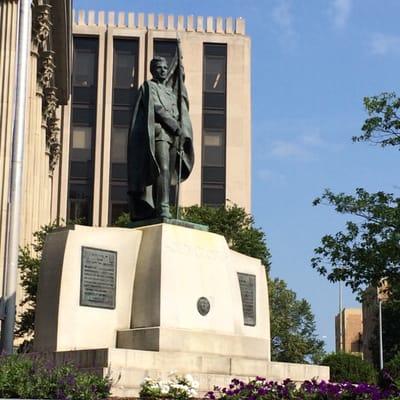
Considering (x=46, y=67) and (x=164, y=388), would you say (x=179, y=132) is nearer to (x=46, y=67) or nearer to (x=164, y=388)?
(x=164, y=388)

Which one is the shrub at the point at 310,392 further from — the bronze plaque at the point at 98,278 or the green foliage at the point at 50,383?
the bronze plaque at the point at 98,278

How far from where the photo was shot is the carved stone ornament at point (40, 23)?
40344 mm

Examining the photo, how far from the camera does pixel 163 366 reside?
45.3 feet

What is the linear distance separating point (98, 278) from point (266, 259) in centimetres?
2783

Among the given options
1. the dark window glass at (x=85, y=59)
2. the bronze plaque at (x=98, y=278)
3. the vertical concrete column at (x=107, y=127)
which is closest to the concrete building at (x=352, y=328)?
the vertical concrete column at (x=107, y=127)

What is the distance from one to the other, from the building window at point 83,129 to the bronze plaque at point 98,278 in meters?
51.9

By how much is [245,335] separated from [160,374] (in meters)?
3.20

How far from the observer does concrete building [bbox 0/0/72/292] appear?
106ft

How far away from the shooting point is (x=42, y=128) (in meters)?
48.5

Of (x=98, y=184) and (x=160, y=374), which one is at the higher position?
(x=98, y=184)

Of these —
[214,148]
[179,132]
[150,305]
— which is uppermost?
[214,148]

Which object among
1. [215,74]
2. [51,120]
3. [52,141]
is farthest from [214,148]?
[51,120]

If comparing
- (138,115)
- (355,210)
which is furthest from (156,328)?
(355,210)

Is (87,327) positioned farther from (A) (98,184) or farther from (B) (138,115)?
(A) (98,184)
